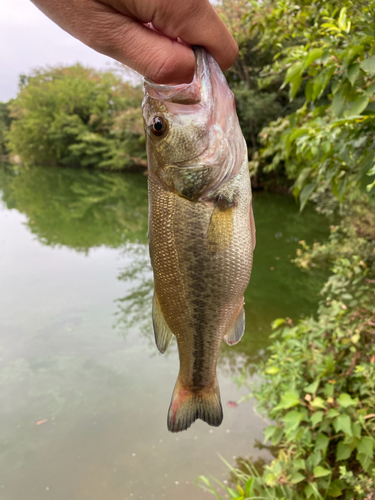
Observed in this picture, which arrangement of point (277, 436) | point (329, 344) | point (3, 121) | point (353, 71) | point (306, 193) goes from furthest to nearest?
point (3, 121), point (329, 344), point (277, 436), point (306, 193), point (353, 71)

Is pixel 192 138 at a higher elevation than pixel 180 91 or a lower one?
lower

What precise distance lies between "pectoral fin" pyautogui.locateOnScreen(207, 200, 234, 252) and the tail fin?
23.0 inches

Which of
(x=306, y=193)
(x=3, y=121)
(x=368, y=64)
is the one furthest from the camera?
(x=3, y=121)

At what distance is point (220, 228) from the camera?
120 cm

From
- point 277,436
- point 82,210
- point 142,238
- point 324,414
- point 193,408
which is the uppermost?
point 193,408

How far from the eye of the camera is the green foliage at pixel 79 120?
30.3 m

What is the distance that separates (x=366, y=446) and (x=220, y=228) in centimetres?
195

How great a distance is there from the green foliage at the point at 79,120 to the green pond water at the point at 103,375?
21.6m

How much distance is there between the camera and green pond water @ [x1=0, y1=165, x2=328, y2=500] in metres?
3.48

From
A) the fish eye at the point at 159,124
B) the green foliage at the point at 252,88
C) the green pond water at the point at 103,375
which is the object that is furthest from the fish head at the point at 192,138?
the green foliage at the point at 252,88

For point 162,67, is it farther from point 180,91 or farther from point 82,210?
point 82,210

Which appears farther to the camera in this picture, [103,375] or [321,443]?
[103,375]

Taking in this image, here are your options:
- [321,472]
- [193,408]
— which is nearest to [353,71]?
[193,408]

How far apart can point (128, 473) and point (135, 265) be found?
5.46 meters
